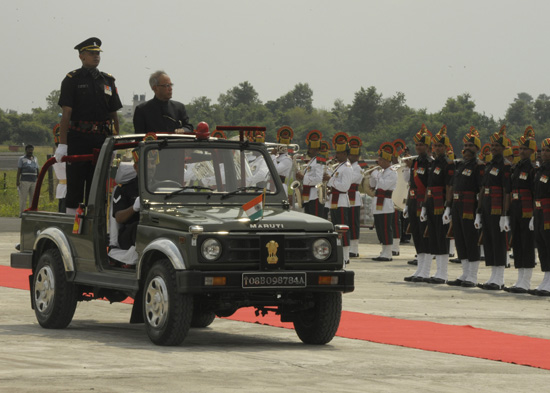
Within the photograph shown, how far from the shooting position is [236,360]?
1066 cm

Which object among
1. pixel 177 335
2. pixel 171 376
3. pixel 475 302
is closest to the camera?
pixel 171 376

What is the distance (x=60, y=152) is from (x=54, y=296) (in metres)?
1.73

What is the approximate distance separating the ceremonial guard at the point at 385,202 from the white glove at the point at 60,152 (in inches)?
463

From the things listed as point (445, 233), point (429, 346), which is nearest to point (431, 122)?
point (445, 233)

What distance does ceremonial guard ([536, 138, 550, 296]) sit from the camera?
17562 millimetres

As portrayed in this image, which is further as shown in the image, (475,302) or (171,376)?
(475,302)

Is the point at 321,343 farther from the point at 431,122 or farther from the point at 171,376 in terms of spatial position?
the point at 431,122

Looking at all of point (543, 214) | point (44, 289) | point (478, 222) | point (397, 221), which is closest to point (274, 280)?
point (44, 289)

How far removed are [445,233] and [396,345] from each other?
7909mm

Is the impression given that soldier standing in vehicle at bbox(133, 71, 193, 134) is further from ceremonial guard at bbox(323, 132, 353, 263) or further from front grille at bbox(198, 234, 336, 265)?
ceremonial guard at bbox(323, 132, 353, 263)

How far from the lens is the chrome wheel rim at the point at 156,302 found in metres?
A: 11.3

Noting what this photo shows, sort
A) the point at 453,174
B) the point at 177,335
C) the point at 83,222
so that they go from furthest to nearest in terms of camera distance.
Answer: the point at 453,174 → the point at 83,222 → the point at 177,335

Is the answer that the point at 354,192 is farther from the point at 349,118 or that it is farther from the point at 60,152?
the point at 349,118

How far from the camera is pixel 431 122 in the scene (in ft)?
427
